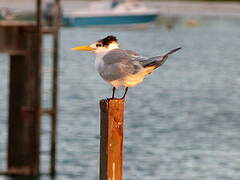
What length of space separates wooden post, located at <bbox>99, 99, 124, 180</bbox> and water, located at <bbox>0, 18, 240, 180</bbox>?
55.0 ft

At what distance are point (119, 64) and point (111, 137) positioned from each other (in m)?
1.05

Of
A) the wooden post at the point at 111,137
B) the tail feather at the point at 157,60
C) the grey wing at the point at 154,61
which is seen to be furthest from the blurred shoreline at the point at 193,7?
the wooden post at the point at 111,137

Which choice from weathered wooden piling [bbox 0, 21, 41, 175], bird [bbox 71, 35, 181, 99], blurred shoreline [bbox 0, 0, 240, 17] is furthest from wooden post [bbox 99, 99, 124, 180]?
blurred shoreline [bbox 0, 0, 240, 17]

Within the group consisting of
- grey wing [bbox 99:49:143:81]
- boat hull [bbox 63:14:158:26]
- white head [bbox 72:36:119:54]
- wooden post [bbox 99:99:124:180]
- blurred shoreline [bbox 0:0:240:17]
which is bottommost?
wooden post [bbox 99:99:124:180]

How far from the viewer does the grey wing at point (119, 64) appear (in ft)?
49.4

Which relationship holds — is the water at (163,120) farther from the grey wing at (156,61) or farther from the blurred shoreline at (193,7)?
the blurred shoreline at (193,7)

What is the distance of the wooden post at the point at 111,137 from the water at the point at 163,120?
16776 millimetres

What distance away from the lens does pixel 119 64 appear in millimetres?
15141

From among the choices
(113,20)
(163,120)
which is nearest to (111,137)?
(163,120)

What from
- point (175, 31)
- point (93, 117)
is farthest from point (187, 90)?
point (175, 31)

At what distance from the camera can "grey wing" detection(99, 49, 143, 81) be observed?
1505 centimetres

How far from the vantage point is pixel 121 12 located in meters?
117

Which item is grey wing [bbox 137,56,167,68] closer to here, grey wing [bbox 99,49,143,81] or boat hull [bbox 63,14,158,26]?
grey wing [bbox 99,49,143,81]

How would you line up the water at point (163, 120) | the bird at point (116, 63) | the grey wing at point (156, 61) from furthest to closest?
the water at point (163, 120) < the bird at point (116, 63) < the grey wing at point (156, 61)
